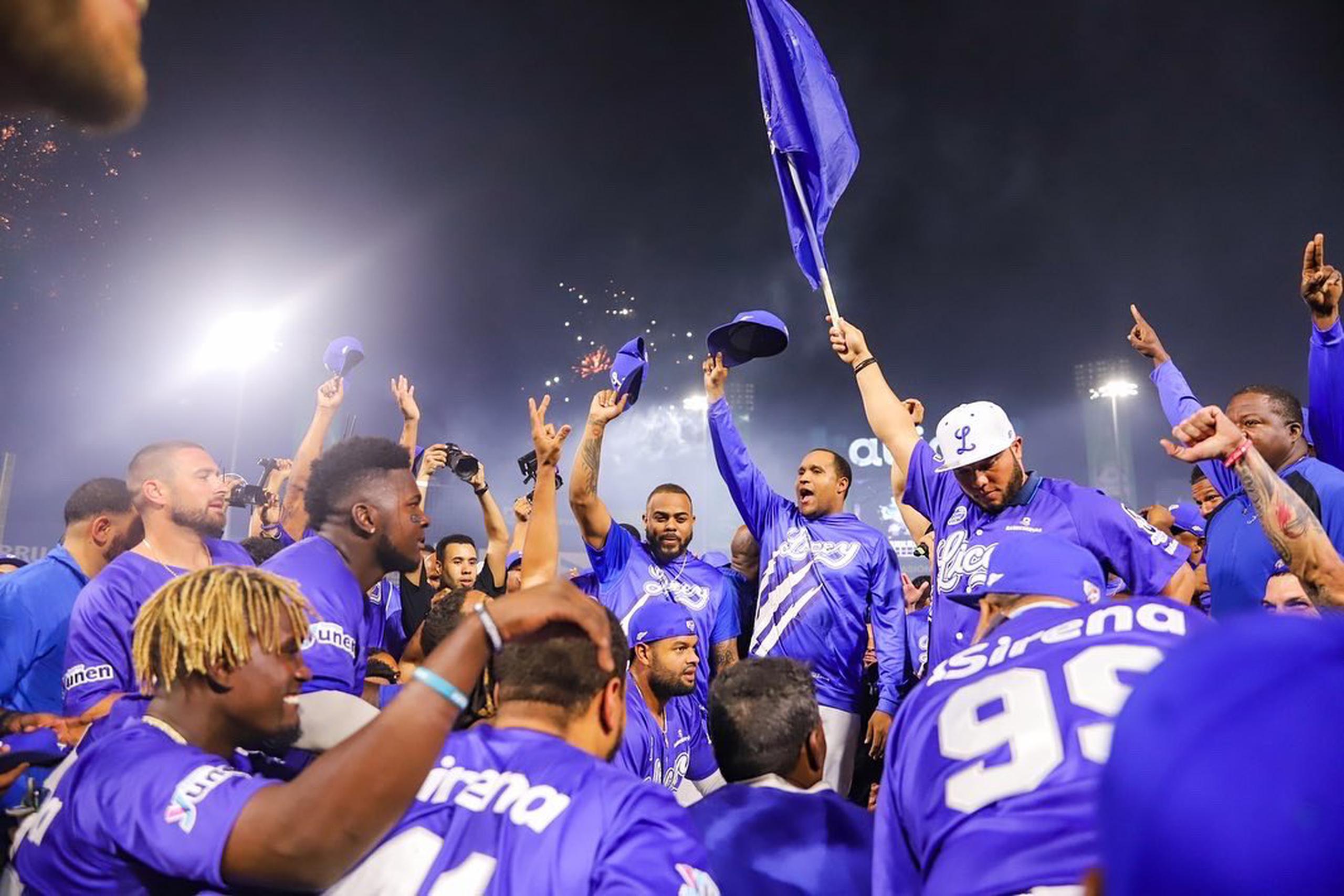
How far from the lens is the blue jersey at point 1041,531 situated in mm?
4285

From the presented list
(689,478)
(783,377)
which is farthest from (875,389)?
(689,478)

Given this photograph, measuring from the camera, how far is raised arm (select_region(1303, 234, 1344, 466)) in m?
4.06

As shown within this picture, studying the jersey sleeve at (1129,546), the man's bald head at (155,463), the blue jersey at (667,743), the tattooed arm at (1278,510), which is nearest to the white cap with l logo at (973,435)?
the jersey sleeve at (1129,546)

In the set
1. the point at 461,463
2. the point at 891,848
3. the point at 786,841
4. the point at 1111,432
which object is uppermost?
the point at 1111,432

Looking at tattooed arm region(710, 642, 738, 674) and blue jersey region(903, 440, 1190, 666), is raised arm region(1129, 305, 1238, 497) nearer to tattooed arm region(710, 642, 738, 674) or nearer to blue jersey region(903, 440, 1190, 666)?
blue jersey region(903, 440, 1190, 666)

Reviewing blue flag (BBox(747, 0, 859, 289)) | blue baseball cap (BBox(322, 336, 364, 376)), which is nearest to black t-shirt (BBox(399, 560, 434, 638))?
blue baseball cap (BBox(322, 336, 364, 376))

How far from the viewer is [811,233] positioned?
222 inches

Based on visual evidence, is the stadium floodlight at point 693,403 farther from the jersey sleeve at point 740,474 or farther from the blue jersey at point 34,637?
the blue jersey at point 34,637

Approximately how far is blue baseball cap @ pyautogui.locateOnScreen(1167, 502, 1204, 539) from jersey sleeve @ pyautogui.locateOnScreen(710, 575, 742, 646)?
14.5 ft

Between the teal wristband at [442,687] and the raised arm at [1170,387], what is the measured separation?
4.12 meters

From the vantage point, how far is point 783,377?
4303 centimetres

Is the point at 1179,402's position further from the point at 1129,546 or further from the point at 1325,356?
the point at 1129,546

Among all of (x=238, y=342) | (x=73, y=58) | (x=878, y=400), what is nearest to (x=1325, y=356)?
(x=878, y=400)

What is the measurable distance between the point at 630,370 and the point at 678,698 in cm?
221
